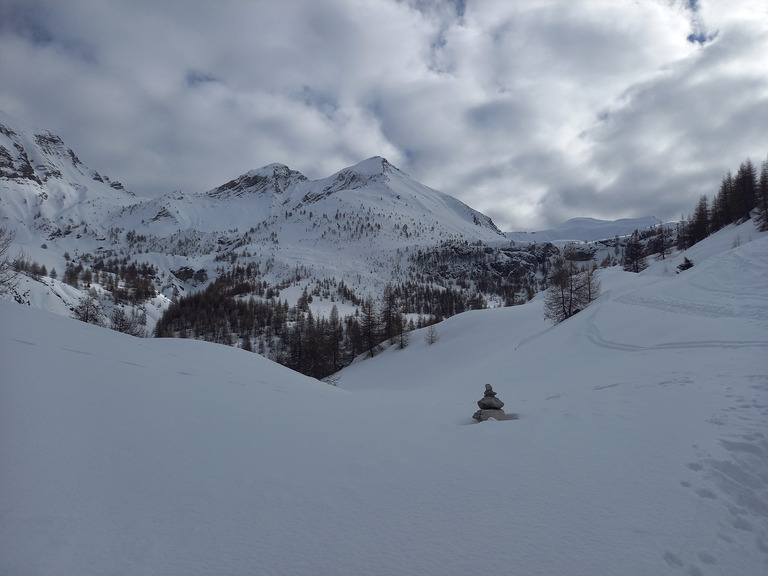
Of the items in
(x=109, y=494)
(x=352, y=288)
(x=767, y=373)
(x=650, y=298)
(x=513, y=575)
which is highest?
(x=352, y=288)

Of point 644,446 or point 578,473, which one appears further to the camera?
point 644,446

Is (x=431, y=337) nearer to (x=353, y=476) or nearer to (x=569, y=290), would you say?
(x=569, y=290)

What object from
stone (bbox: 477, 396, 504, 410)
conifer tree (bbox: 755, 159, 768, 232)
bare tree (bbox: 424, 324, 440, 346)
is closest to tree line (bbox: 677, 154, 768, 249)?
conifer tree (bbox: 755, 159, 768, 232)

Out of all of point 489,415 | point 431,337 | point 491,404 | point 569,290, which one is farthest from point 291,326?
point 489,415

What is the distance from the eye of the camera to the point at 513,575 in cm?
303

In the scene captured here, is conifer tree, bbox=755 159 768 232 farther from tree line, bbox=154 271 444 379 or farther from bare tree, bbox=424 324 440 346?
tree line, bbox=154 271 444 379

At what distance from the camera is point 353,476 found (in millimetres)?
4895

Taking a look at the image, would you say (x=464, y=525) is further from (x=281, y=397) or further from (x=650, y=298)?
(x=650, y=298)

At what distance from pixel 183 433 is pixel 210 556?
310cm

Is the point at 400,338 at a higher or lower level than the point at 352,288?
lower

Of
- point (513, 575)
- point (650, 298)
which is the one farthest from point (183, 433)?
point (650, 298)

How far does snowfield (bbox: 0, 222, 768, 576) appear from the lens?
321 cm

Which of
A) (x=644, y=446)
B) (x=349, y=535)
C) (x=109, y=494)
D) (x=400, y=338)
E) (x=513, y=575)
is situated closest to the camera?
(x=513, y=575)

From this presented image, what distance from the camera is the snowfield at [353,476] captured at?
321 centimetres
